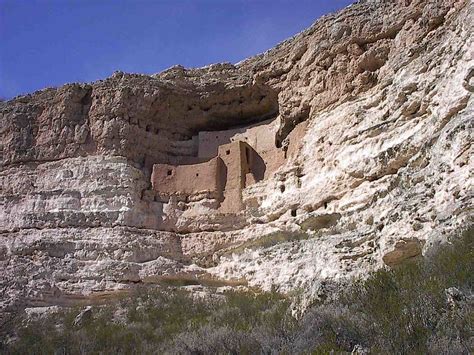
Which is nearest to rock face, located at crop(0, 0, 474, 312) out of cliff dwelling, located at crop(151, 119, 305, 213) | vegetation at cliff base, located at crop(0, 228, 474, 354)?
cliff dwelling, located at crop(151, 119, 305, 213)

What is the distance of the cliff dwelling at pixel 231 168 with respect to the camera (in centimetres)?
1803

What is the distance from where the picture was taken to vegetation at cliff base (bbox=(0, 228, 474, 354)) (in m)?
7.03

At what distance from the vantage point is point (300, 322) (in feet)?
29.5

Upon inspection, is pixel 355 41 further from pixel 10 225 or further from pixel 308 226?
pixel 10 225

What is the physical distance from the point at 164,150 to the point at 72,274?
5.37 metres

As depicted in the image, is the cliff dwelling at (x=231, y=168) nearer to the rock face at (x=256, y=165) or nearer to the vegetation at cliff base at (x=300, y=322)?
the rock face at (x=256, y=165)

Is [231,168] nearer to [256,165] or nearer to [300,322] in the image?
[256,165]

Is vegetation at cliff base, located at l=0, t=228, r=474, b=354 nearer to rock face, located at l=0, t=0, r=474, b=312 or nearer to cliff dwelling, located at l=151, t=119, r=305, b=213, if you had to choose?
rock face, located at l=0, t=0, r=474, b=312

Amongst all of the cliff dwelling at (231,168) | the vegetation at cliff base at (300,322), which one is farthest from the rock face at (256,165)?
the vegetation at cliff base at (300,322)

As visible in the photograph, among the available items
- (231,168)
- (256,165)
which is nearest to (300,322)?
(231,168)

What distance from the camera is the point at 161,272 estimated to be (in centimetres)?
1647

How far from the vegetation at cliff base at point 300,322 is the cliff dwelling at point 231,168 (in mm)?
4000

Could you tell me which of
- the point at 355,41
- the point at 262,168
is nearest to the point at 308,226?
the point at 262,168

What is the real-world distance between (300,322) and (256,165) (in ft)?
32.9
